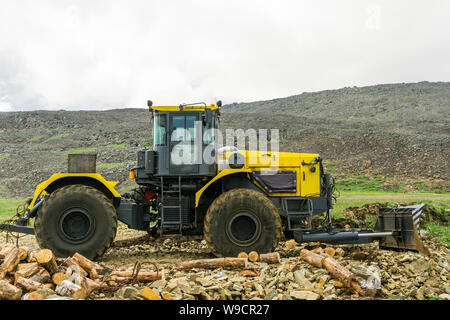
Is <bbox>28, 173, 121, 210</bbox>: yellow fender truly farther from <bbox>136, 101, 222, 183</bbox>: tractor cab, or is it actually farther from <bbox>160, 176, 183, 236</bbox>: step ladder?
<bbox>160, 176, 183, 236</bbox>: step ladder

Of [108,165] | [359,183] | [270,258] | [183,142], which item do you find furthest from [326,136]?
[270,258]

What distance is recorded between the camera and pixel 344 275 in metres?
5.91

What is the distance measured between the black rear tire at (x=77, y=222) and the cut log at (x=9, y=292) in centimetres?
258

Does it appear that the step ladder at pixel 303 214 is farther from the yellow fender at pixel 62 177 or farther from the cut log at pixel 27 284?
the cut log at pixel 27 284

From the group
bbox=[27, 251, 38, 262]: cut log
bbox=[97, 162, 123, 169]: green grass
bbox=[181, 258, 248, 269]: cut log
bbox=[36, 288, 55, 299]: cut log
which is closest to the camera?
bbox=[36, 288, 55, 299]: cut log

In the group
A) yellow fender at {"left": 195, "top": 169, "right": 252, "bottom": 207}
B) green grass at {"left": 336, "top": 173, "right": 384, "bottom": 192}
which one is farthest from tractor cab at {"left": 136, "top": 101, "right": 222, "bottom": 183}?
green grass at {"left": 336, "top": 173, "right": 384, "bottom": 192}

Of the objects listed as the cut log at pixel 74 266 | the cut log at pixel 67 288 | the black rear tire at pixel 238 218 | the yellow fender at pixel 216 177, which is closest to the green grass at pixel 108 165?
the yellow fender at pixel 216 177

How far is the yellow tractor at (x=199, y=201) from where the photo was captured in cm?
793

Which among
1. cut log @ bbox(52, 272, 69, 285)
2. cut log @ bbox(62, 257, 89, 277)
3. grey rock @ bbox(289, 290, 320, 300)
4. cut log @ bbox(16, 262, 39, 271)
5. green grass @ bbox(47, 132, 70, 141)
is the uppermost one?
green grass @ bbox(47, 132, 70, 141)

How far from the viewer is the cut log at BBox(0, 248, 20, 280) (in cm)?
589

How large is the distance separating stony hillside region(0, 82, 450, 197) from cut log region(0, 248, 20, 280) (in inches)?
936
